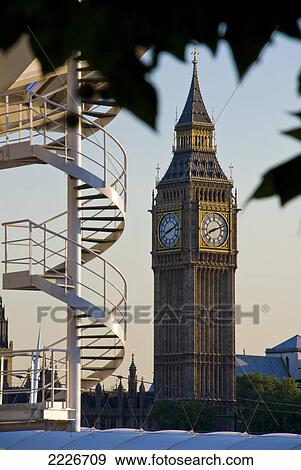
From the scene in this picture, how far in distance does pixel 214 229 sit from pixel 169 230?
3.66 m

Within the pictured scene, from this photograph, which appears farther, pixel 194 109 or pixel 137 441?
pixel 194 109

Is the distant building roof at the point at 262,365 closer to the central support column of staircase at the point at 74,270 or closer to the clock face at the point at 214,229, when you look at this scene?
the clock face at the point at 214,229

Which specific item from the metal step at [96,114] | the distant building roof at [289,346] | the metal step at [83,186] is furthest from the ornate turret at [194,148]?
the metal step at [83,186]

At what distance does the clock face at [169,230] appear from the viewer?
110 meters

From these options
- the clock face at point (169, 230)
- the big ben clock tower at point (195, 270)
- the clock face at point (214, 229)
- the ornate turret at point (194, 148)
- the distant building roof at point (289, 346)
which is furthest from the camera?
the distant building roof at point (289, 346)

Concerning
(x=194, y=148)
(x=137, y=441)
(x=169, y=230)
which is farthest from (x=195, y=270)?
(x=137, y=441)

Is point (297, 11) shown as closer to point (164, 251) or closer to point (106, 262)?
point (106, 262)

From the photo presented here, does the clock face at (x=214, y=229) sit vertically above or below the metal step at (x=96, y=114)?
above

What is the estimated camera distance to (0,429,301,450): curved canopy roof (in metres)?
20.1

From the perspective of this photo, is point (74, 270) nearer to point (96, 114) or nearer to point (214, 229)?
point (96, 114)

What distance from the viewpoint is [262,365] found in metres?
124

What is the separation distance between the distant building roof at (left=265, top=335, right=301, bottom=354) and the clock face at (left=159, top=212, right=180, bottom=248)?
2147cm
